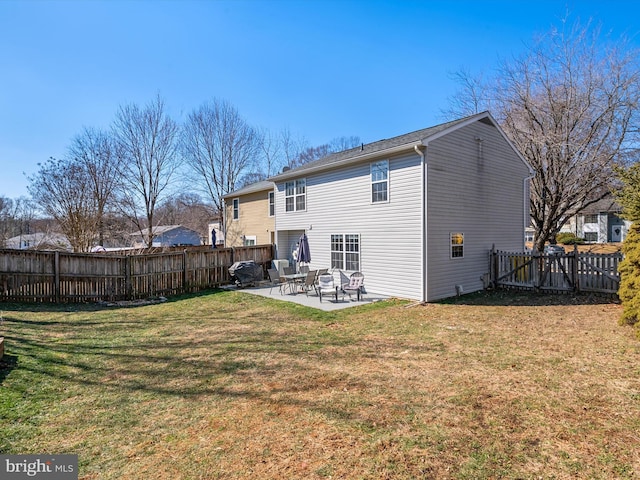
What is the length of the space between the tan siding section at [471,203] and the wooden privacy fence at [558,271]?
25.9 inches

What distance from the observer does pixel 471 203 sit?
12.2 meters

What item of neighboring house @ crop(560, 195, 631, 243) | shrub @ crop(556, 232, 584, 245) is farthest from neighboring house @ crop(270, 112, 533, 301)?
neighboring house @ crop(560, 195, 631, 243)

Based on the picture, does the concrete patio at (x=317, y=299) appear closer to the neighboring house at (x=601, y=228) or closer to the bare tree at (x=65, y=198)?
the bare tree at (x=65, y=198)

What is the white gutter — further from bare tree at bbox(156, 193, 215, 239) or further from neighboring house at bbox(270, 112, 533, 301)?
bare tree at bbox(156, 193, 215, 239)

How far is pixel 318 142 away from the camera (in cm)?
3978

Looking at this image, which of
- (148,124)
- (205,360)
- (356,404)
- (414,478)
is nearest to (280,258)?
(205,360)

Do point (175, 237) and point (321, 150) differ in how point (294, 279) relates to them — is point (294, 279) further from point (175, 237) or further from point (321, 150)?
point (175, 237)

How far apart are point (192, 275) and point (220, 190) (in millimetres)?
19846

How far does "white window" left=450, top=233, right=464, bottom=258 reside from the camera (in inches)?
454

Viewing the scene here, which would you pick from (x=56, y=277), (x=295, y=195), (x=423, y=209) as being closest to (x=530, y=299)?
(x=423, y=209)

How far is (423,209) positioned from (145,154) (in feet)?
79.3

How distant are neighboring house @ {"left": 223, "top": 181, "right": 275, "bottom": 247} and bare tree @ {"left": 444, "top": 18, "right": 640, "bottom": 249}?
1428cm

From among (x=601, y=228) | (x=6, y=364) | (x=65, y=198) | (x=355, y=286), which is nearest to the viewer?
(x=6, y=364)

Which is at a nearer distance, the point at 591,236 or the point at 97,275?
the point at 97,275
